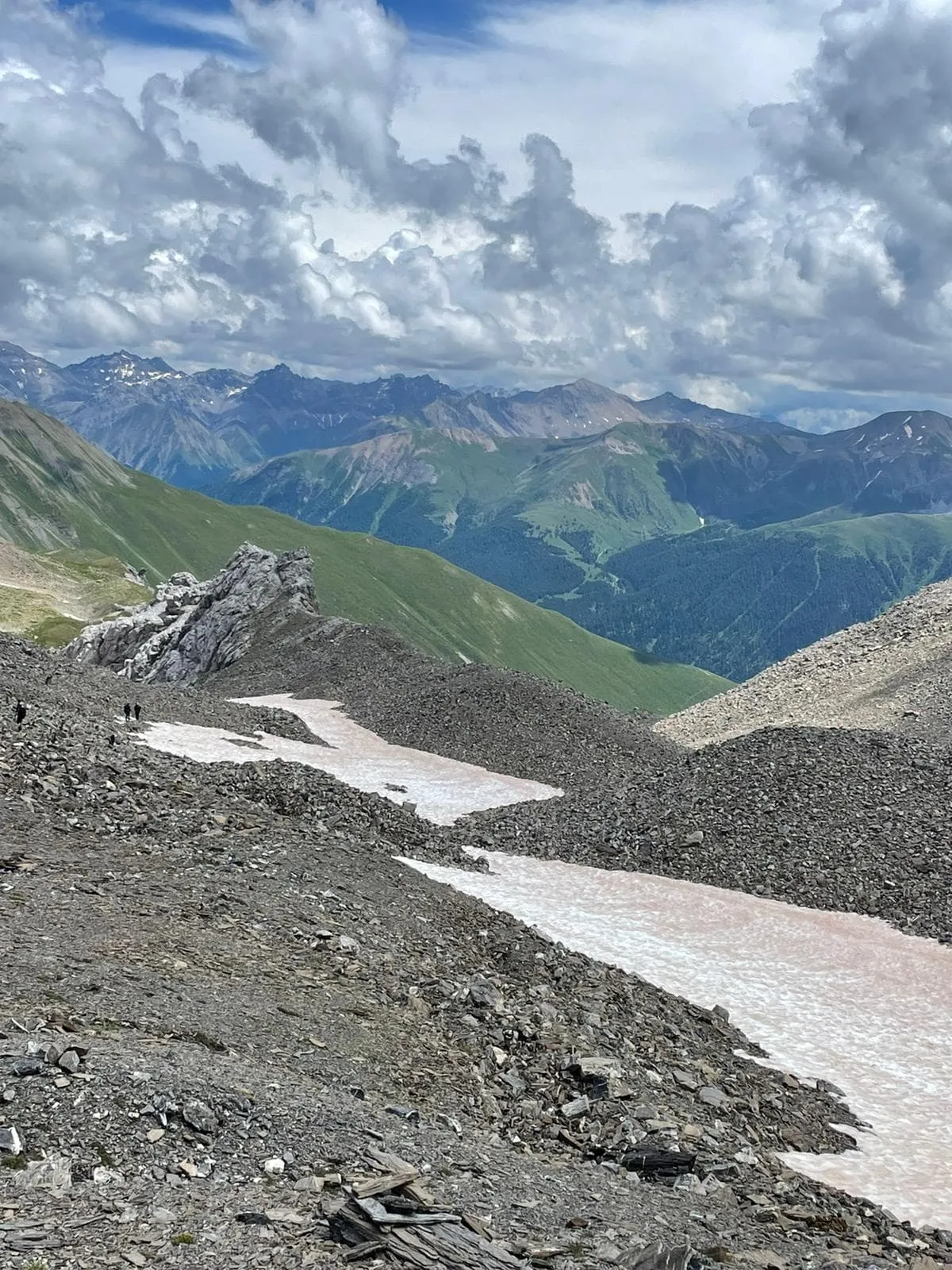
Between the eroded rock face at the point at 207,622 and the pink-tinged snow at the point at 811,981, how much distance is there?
5935 centimetres

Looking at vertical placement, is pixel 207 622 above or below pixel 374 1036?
above

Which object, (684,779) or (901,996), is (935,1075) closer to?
(901,996)

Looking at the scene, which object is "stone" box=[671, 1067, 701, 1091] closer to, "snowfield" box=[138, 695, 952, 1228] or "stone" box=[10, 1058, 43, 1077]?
"snowfield" box=[138, 695, 952, 1228]

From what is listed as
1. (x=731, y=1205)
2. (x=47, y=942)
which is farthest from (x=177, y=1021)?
(x=731, y=1205)

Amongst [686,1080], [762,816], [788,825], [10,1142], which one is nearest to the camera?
[10,1142]

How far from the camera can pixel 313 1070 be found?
1797 cm

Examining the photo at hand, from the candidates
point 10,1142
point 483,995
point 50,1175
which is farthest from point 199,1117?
point 483,995

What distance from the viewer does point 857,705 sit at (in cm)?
7675

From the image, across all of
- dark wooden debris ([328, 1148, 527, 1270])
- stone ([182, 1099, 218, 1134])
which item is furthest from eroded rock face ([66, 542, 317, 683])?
dark wooden debris ([328, 1148, 527, 1270])

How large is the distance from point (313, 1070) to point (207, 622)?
8416cm

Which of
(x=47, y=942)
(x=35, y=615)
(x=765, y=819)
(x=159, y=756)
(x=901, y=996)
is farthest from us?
(x=35, y=615)

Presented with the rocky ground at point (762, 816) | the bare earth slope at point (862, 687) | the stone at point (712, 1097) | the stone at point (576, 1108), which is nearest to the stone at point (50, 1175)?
the stone at point (576, 1108)

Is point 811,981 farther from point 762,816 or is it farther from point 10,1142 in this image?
point 10,1142

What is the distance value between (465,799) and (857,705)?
122ft
